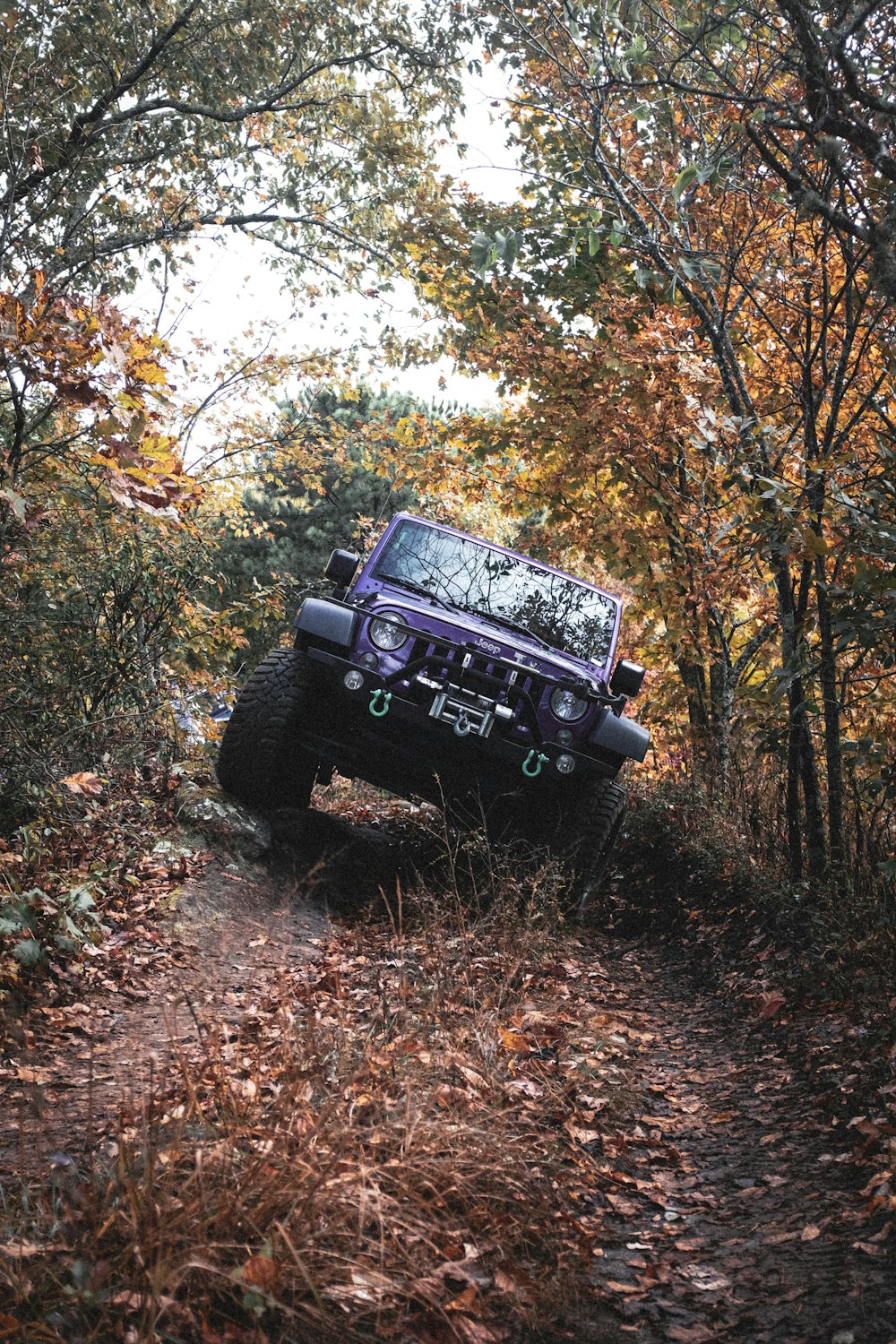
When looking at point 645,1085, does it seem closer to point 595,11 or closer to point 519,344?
point 595,11

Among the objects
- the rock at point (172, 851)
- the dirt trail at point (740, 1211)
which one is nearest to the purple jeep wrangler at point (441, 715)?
the rock at point (172, 851)

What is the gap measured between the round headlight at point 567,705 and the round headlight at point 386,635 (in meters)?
0.86

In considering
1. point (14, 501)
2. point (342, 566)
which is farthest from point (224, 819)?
point (14, 501)

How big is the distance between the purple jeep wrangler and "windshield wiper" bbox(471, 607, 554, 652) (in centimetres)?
1

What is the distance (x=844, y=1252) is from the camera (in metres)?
2.37

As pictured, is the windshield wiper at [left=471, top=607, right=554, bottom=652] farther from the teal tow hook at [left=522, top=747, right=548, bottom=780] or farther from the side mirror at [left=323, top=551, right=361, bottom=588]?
the teal tow hook at [left=522, top=747, right=548, bottom=780]

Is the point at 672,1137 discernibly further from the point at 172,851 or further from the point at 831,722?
the point at 172,851

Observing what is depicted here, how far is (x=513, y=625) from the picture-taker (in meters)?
6.17

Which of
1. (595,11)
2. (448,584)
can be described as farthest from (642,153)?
(448,584)

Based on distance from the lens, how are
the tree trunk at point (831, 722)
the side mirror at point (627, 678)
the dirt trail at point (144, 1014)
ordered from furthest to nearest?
the side mirror at point (627, 678)
the tree trunk at point (831, 722)
the dirt trail at point (144, 1014)

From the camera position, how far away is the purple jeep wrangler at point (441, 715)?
5230 mm

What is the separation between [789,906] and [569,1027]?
67.6 inches

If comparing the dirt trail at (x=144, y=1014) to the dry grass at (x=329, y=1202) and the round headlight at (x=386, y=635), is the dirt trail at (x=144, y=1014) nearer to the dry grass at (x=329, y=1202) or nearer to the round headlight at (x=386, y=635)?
the dry grass at (x=329, y=1202)

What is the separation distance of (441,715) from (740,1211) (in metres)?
2.85
